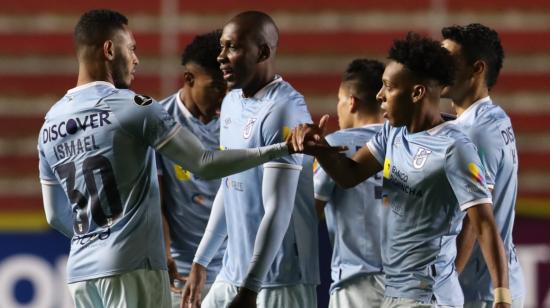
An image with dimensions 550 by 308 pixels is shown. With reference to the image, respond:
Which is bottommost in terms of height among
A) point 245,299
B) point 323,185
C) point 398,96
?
point 245,299

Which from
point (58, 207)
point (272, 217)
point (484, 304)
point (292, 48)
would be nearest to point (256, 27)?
point (272, 217)

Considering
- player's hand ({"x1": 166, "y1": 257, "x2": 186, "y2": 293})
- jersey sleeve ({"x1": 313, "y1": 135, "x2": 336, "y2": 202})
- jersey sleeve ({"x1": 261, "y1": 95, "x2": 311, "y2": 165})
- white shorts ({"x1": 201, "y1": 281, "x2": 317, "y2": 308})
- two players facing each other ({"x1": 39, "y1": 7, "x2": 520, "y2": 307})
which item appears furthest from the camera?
player's hand ({"x1": 166, "y1": 257, "x2": 186, "y2": 293})

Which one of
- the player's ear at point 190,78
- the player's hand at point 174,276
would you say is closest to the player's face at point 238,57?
the player's ear at point 190,78

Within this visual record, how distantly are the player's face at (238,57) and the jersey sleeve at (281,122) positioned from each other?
0.22 m

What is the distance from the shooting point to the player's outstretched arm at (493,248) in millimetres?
4383

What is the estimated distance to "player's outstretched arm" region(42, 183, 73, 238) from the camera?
4.80 metres

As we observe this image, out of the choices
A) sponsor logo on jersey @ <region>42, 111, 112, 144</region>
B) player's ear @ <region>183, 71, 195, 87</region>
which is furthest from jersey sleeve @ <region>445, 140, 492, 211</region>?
player's ear @ <region>183, 71, 195, 87</region>

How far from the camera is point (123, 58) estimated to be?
4695 millimetres

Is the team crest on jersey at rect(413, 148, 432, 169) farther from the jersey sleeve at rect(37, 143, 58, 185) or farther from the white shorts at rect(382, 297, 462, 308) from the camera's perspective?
the jersey sleeve at rect(37, 143, 58, 185)

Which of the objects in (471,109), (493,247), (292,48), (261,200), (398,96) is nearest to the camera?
(493,247)

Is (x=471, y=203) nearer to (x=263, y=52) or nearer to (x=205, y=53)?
(x=263, y=52)

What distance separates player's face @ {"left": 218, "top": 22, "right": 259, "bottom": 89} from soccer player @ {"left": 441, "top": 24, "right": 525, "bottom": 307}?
0.72 m

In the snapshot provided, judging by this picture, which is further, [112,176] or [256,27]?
[256,27]

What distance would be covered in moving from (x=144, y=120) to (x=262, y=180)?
0.55 metres
